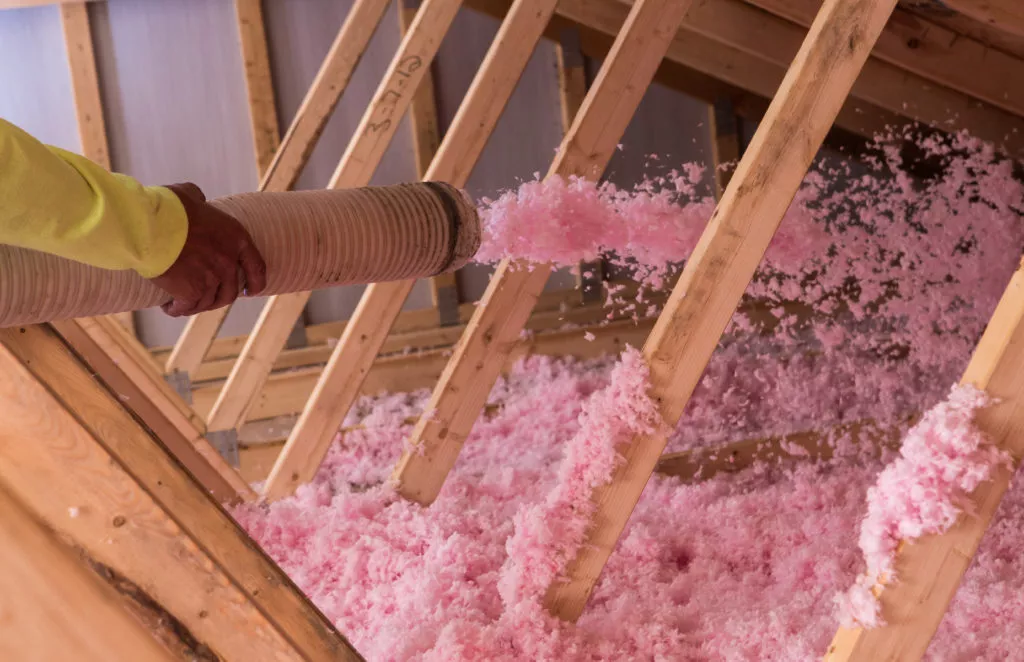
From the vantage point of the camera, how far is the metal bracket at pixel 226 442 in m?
2.73

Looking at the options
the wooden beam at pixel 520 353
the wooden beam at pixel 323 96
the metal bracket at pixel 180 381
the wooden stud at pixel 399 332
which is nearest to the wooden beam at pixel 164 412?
the wooden beam at pixel 323 96

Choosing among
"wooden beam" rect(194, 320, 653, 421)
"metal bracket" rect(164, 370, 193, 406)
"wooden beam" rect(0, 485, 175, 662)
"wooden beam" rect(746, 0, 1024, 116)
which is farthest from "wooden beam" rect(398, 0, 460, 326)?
"wooden beam" rect(0, 485, 175, 662)

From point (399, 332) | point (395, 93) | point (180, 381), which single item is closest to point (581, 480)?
point (395, 93)

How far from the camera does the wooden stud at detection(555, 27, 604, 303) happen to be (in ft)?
13.9

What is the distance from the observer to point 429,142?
4.23 metres

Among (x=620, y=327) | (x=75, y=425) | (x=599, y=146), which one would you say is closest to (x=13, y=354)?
(x=75, y=425)

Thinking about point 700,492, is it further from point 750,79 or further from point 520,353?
point 750,79

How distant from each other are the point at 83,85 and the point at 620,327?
2.53m

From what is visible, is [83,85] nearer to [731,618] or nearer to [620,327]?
[620,327]

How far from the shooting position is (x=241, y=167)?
4.15 meters

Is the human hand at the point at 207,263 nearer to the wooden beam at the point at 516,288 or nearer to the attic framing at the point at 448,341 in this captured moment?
the attic framing at the point at 448,341

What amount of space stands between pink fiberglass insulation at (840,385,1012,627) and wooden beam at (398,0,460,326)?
3220 mm

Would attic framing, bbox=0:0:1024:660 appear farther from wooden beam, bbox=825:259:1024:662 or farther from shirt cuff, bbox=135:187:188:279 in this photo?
shirt cuff, bbox=135:187:188:279

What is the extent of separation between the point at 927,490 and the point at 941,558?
0.26 feet
